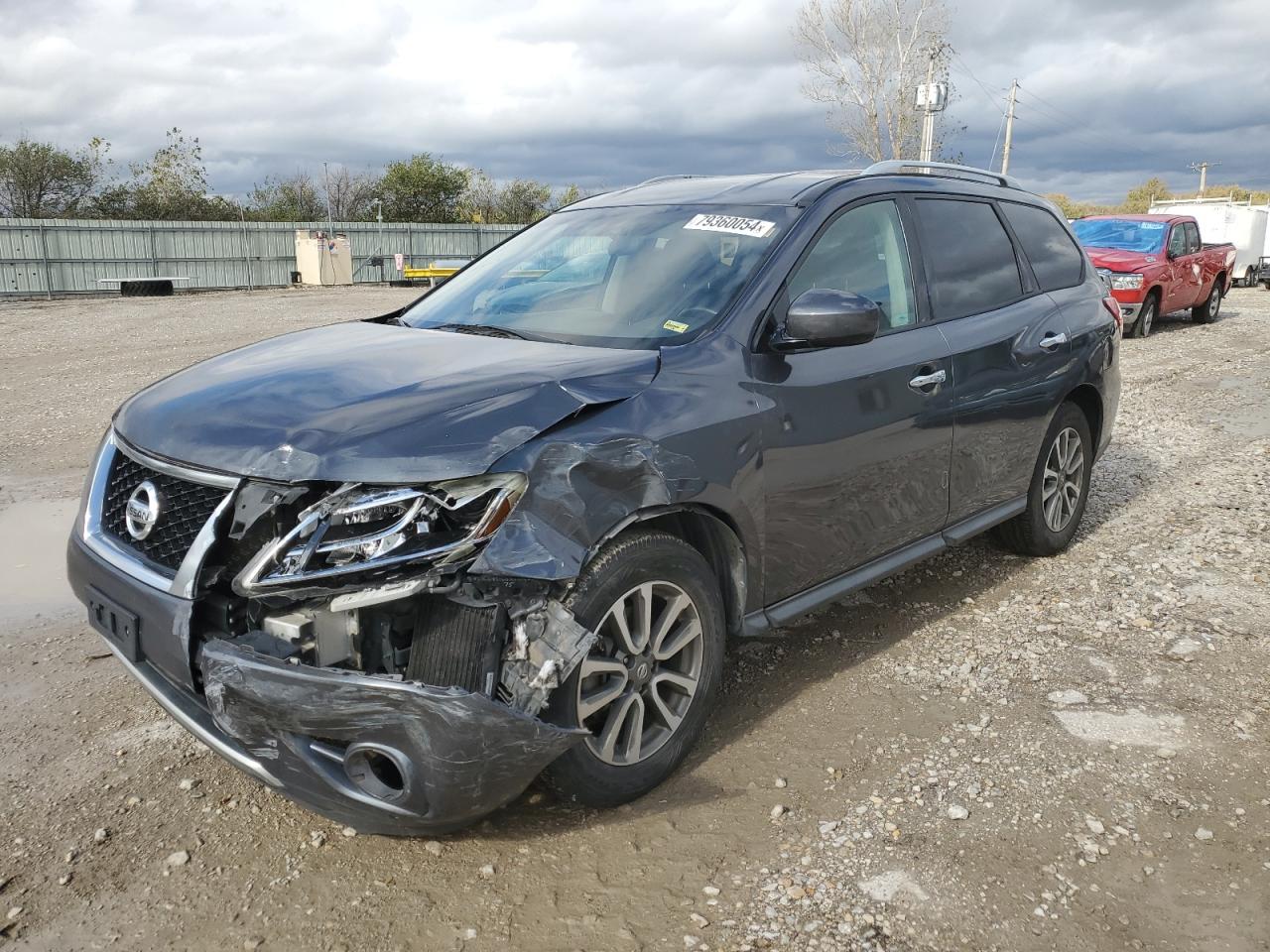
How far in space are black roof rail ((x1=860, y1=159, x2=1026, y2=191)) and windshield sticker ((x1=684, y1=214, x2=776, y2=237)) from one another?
73 cm

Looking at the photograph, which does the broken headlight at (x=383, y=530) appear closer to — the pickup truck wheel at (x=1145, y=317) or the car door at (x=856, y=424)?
the car door at (x=856, y=424)

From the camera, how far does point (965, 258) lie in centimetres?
454

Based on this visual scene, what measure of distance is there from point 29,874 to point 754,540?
226cm

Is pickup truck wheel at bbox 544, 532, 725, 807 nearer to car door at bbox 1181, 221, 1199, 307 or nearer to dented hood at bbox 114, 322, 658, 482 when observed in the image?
dented hood at bbox 114, 322, 658, 482

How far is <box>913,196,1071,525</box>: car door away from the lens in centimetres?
431

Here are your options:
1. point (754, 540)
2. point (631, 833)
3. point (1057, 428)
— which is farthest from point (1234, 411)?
point (631, 833)

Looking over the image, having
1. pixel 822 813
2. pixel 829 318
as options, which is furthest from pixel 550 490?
pixel 822 813

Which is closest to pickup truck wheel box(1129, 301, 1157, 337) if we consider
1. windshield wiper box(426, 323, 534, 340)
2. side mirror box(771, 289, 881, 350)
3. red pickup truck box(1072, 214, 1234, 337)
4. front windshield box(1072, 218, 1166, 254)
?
red pickup truck box(1072, 214, 1234, 337)

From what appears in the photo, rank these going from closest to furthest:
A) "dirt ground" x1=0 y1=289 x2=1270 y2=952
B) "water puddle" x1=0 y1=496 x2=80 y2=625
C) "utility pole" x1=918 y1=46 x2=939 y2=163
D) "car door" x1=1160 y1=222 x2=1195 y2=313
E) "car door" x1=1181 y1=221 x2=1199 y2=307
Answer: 1. "dirt ground" x1=0 y1=289 x2=1270 y2=952
2. "water puddle" x1=0 y1=496 x2=80 y2=625
3. "car door" x1=1160 y1=222 x2=1195 y2=313
4. "car door" x1=1181 y1=221 x2=1199 y2=307
5. "utility pole" x1=918 y1=46 x2=939 y2=163

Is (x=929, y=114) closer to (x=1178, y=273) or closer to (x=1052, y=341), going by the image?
(x=1178, y=273)

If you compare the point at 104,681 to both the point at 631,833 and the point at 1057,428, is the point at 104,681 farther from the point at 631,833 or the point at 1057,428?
the point at 1057,428

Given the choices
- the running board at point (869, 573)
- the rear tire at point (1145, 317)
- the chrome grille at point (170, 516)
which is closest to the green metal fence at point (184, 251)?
the rear tire at point (1145, 317)

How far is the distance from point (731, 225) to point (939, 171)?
1.49 meters

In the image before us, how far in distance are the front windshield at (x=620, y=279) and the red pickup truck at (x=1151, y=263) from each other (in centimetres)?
1361
